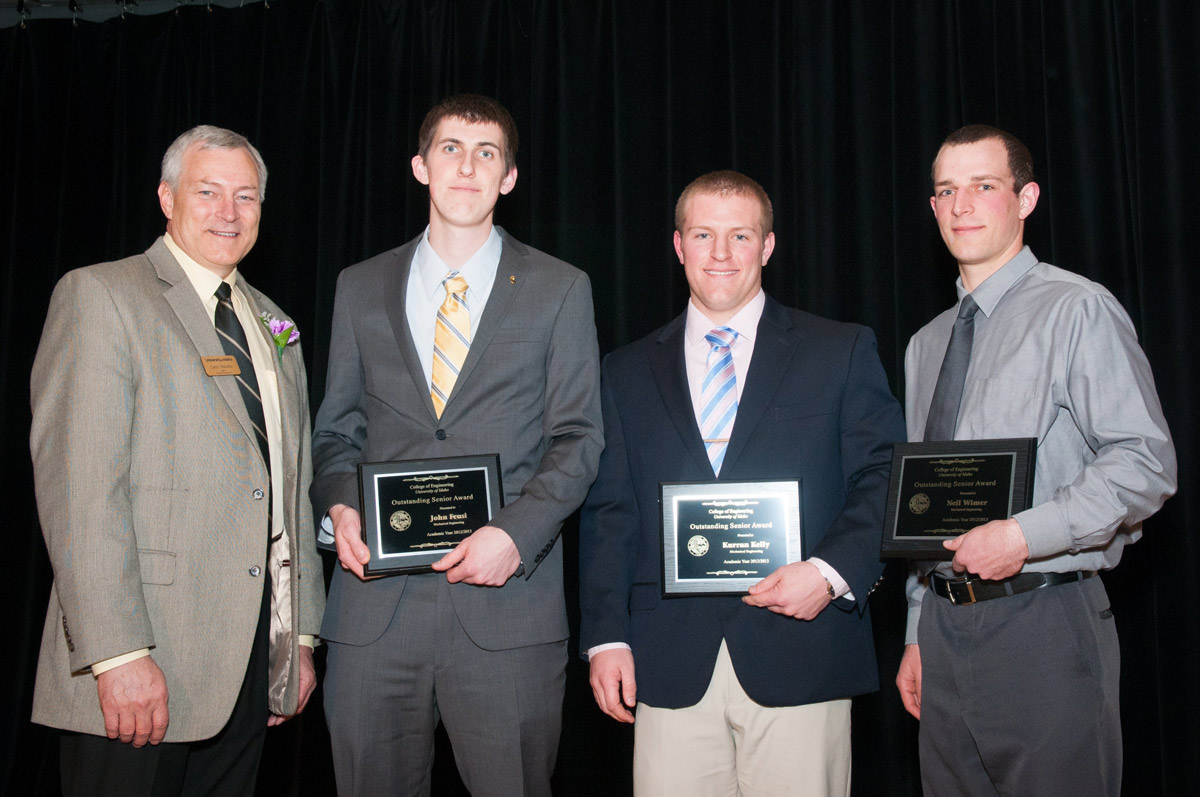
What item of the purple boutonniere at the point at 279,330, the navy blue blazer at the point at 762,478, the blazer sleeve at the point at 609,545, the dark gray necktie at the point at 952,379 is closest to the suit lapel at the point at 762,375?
the navy blue blazer at the point at 762,478

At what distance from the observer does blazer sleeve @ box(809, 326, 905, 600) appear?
2.03 metres

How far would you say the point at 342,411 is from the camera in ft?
7.39

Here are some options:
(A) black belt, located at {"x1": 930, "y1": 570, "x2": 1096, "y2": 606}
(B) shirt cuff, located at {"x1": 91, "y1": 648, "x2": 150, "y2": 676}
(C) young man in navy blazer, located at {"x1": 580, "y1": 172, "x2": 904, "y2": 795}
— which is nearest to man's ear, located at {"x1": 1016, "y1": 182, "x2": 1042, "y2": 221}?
(C) young man in navy blazer, located at {"x1": 580, "y1": 172, "x2": 904, "y2": 795}

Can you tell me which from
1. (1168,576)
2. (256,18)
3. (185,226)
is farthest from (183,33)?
(1168,576)

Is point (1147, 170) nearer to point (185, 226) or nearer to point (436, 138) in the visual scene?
point (436, 138)

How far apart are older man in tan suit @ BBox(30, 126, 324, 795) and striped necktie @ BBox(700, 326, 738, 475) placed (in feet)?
3.51

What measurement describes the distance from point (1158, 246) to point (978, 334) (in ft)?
4.61

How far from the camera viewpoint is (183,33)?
13.0 ft

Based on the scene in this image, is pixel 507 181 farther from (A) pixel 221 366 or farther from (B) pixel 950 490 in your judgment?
(B) pixel 950 490

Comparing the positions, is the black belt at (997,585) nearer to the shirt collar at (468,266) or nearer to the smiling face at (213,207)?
the shirt collar at (468,266)

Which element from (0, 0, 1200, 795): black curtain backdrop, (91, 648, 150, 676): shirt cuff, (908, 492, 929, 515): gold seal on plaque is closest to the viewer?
(91, 648, 150, 676): shirt cuff

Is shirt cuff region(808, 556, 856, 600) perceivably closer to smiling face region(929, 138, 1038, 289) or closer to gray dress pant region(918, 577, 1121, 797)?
gray dress pant region(918, 577, 1121, 797)

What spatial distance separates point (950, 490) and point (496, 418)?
1.04 m

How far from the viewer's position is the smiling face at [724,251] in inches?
90.3
